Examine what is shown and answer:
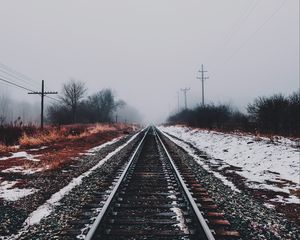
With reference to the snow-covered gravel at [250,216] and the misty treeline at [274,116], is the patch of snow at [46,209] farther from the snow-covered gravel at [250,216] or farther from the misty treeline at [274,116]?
the misty treeline at [274,116]

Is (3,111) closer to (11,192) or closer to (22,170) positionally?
(22,170)

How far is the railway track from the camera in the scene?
431 cm

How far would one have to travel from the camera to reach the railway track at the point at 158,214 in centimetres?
431

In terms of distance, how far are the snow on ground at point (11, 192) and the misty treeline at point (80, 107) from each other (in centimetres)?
4064

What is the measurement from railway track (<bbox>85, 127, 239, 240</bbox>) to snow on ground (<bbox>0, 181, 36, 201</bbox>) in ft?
7.32

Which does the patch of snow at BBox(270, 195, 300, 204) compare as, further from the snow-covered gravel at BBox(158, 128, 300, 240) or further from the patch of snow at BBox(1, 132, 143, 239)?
the patch of snow at BBox(1, 132, 143, 239)

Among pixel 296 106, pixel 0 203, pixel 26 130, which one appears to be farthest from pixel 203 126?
pixel 0 203

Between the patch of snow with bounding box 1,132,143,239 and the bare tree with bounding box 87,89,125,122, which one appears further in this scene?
the bare tree with bounding box 87,89,125,122

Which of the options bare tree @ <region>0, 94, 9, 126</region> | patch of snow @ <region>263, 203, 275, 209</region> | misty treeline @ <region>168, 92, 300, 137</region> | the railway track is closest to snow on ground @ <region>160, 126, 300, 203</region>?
patch of snow @ <region>263, 203, 275, 209</region>

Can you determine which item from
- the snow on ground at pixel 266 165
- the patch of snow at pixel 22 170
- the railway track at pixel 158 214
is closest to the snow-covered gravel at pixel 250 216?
the railway track at pixel 158 214

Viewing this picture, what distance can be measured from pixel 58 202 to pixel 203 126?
3234cm

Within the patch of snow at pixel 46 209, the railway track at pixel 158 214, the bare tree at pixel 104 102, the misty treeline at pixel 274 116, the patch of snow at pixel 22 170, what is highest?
the bare tree at pixel 104 102

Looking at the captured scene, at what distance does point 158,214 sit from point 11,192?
13.4ft

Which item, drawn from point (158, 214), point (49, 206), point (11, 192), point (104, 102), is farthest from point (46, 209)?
point (104, 102)
